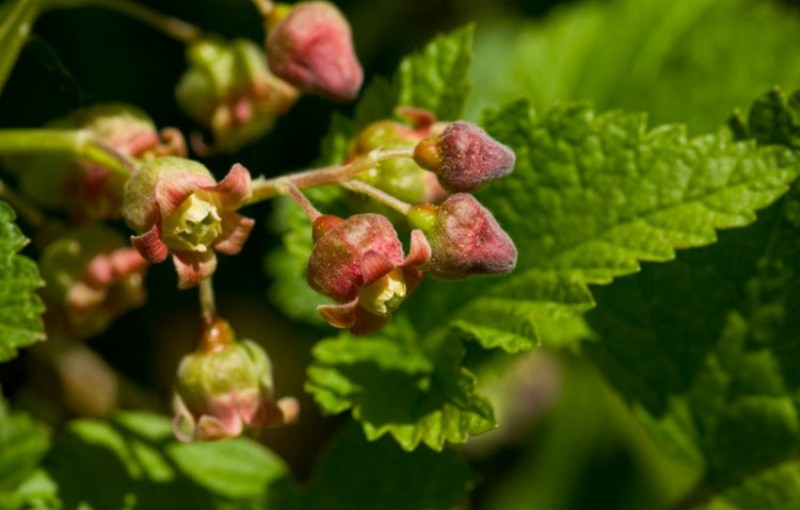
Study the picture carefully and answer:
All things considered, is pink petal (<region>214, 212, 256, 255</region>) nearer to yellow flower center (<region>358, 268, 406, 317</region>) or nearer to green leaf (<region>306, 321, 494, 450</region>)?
yellow flower center (<region>358, 268, 406, 317</region>)

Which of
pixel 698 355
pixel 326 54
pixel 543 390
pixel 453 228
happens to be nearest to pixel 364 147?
pixel 326 54

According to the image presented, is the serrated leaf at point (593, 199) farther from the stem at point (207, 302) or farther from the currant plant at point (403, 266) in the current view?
the stem at point (207, 302)

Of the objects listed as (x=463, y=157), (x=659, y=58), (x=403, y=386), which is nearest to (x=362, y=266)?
(x=463, y=157)

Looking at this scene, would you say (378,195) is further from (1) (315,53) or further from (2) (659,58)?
(2) (659,58)

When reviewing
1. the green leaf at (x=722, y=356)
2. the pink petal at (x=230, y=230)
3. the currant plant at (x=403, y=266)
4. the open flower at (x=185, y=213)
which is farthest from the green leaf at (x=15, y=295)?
the green leaf at (x=722, y=356)

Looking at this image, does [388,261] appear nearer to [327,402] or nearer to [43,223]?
[327,402]
